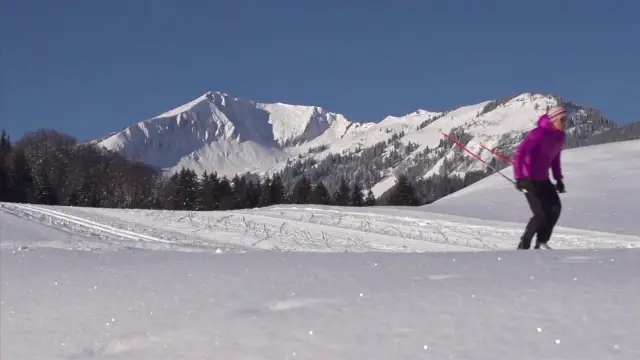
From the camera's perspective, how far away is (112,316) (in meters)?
3.86

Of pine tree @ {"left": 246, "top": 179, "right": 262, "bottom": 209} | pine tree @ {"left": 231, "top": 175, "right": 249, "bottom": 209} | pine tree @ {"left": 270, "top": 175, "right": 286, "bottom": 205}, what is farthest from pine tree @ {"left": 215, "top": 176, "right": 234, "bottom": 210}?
pine tree @ {"left": 270, "top": 175, "right": 286, "bottom": 205}

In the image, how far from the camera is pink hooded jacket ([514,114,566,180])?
748cm

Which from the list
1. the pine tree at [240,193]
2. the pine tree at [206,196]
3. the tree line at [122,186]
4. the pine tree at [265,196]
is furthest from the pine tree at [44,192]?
the pine tree at [265,196]

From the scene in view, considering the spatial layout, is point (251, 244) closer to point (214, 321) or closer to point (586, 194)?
point (214, 321)

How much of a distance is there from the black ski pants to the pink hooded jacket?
123 millimetres

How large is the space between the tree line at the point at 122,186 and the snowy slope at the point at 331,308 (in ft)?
167

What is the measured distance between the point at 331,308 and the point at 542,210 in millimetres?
4337

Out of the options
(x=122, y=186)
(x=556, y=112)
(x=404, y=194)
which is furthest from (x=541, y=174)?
(x=122, y=186)

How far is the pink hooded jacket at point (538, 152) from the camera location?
7477 mm

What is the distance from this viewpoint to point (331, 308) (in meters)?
3.70

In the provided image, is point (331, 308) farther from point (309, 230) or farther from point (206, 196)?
point (206, 196)

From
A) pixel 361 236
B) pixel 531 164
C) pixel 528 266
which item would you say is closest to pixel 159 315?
pixel 528 266

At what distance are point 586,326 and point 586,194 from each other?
20.3 m

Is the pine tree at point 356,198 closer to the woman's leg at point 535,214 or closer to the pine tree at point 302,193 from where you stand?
the pine tree at point 302,193
